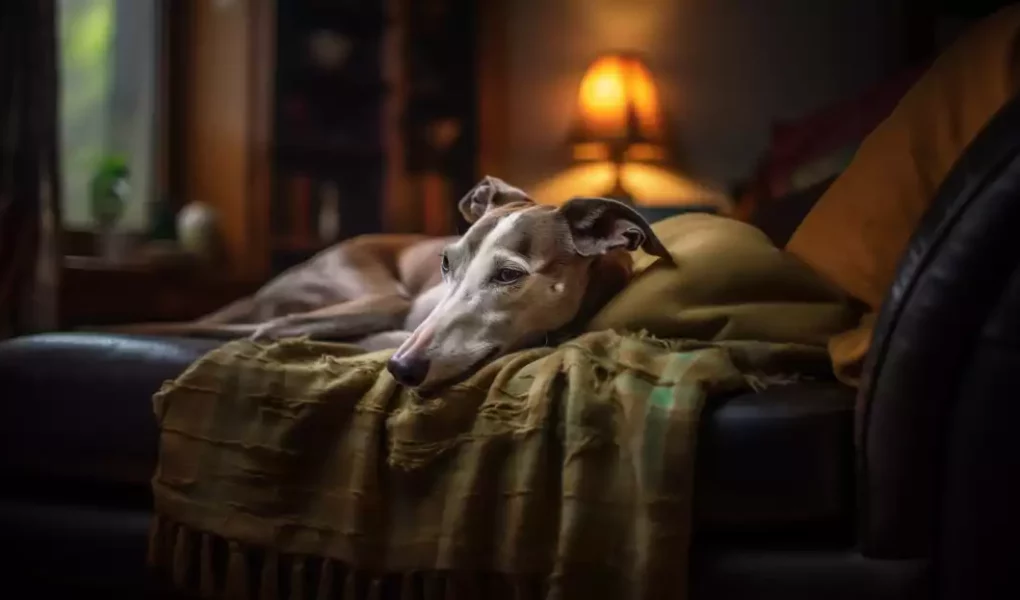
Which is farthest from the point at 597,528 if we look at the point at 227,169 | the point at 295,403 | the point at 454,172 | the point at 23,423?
the point at 454,172

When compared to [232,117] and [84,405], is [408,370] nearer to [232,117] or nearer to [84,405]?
[84,405]

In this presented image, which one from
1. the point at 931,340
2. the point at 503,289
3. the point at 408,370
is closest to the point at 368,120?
the point at 503,289

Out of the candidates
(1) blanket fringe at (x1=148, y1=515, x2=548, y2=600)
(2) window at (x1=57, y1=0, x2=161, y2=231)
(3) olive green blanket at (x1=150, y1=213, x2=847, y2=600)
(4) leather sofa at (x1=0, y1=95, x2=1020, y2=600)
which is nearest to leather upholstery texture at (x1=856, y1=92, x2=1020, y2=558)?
(4) leather sofa at (x1=0, y1=95, x2=1020, y2=600)

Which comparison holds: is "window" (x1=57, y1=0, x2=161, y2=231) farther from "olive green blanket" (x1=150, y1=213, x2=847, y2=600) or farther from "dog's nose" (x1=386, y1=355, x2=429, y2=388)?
A: "dog's nose" (x1=386, y1=355, x2=429, y2=388)

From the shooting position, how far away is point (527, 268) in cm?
147

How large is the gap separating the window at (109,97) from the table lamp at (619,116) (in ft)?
4.97

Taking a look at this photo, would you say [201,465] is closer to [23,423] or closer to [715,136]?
[23,423]

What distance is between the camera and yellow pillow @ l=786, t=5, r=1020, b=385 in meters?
1.52

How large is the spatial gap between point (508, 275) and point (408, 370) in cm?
28

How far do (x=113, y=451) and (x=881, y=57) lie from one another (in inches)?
113

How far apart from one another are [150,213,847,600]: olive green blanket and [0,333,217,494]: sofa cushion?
62 mm

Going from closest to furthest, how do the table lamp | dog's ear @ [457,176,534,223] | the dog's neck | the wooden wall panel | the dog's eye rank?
the dog's eye, the dog's neck, dog's ear @ [457,176,534,223], the wooden wall panel, the table lamp

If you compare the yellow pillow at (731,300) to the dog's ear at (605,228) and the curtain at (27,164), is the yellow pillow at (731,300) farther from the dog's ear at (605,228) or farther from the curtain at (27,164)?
the curtain at (27,164)

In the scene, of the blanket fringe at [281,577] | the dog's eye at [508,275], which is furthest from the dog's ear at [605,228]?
the blanket fringe at [281,577]
